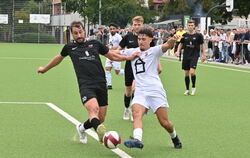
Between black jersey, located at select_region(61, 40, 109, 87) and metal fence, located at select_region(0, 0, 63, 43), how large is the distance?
67371 millimetres

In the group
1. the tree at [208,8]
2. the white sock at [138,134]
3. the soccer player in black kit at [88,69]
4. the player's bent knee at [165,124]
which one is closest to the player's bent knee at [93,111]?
the soccer player in black kit at [88,69]

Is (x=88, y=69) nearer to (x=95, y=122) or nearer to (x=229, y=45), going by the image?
(x=95, y=122)

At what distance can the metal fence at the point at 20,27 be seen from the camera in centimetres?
7569

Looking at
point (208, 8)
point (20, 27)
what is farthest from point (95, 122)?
point (20, 27)

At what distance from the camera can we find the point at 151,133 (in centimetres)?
1038

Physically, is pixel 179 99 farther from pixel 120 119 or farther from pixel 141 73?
pixel 141 73

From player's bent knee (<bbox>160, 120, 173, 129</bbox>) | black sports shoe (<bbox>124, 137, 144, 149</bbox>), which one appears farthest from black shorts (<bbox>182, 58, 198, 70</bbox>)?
black sports shoe (<bbox>124, 137, 144, 149</bbox>)

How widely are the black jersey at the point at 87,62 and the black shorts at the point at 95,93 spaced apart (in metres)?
0.06

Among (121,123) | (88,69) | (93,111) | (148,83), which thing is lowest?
(121,123)

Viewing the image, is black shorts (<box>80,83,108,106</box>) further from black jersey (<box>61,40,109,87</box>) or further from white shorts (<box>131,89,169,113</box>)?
white shorts (<box>131,89,169,113</box>)

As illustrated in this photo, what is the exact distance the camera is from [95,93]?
28.8ft

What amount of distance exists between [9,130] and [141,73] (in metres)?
2.90

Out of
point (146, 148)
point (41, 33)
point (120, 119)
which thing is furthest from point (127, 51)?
point (41, 33)

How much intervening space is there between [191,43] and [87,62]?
9.07 metres
